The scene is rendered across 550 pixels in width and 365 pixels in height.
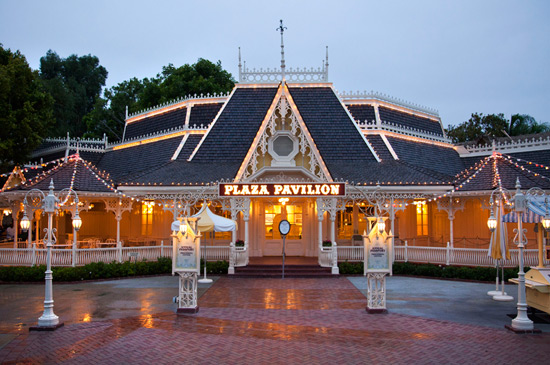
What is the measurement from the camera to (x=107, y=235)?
27.5 meters

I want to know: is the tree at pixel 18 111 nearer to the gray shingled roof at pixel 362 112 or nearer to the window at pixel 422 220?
the gray shingled roof at pixel 362 112

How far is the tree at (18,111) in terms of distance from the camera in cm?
2564

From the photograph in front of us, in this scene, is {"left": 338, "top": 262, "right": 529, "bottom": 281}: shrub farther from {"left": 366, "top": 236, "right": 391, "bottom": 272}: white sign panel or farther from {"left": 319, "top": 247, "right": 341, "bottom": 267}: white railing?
{"left": 366, "top": 236, "right": 391, "bottom": 272}: white sign panel

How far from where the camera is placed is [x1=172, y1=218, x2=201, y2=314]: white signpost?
13.7 m

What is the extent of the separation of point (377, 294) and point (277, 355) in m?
4.84

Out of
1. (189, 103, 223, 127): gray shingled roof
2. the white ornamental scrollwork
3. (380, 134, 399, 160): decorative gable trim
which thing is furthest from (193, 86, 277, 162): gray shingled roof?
(380, 134, 399, 160): decorative gable trim

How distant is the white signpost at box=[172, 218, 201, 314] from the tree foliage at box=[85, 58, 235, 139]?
30.8 m

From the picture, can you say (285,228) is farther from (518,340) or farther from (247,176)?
(518,340)

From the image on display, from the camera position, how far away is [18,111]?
2636 centimetres

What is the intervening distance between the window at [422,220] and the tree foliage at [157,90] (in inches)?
955

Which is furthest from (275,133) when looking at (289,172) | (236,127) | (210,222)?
(210,222)

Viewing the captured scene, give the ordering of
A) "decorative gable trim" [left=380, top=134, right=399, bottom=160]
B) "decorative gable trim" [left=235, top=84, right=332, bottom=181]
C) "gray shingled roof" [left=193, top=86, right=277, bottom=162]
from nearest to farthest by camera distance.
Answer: "decorative gable trim" [left=235, top=84, right=332, bottom=181] < "gray shingled roof" [left=193, top=86, right=277, bottom=162] < "decorative gable trim" [left=380, top=134, right=399, bottom=160]

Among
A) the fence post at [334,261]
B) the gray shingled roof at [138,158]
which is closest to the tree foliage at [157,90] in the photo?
the gray shingled roof at [138,158]

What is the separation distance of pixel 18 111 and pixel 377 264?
860 inches
